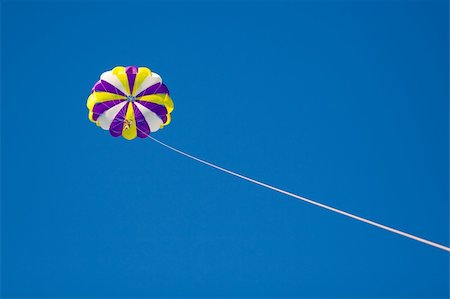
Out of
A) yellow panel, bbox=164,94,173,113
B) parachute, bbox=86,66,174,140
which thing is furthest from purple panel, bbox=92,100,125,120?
yellow panel, bbox=164,94,173,113

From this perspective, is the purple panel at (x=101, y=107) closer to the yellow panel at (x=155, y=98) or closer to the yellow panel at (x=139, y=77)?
the yellow panel at (x=139, y=77)

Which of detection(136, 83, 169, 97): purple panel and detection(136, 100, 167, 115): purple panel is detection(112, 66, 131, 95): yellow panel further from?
detection(136, 100, 167, 115): purple panel

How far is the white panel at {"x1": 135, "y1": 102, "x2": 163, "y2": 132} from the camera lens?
20.9 meters

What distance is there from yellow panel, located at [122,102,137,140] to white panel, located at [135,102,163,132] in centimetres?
31

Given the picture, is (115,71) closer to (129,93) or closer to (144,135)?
(129,93)

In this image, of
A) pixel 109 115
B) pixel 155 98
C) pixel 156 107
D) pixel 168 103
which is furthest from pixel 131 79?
pixel 168 103

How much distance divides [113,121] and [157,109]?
5.27 ft

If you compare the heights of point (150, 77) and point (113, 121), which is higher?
point (150, 77)

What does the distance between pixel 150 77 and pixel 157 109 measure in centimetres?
117

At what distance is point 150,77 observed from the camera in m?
20.7

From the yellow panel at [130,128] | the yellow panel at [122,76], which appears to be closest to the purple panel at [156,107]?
the yellow panel at [130,128]

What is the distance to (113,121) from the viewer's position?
2075cm

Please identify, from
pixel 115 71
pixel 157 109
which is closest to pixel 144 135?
pixel 157 109

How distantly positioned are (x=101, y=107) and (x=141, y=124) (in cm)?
155
